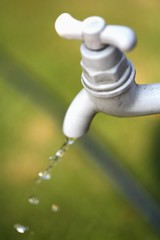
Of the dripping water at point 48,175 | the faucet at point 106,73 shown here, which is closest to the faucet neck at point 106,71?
the faucet at point 106,73

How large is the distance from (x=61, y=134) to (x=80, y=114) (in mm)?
298

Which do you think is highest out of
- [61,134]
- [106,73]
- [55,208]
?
[61,134]

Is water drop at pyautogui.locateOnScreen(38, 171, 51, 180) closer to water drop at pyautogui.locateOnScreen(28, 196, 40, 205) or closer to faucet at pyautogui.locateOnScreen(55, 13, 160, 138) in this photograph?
water drop at pyautogui.locateOnScreen(28, 196, 40, 205)

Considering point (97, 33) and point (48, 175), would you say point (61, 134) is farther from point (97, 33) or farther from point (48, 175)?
point (97, 33)

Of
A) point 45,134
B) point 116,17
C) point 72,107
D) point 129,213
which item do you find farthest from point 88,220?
point 116,17

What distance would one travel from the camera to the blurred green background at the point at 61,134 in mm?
836

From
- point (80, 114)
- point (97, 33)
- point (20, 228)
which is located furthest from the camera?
point (20, 228)

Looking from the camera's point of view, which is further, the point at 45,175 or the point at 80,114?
the point at 45,175

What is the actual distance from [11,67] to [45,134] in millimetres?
160

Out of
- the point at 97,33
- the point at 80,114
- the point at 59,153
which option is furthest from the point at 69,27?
the point at 59,153

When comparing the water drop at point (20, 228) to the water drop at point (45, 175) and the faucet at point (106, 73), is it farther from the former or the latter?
the faucet at point (106, 73)

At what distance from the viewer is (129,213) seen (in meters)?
0.83

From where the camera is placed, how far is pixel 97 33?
17.6 inches

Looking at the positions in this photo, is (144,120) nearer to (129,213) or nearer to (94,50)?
(129,213)
